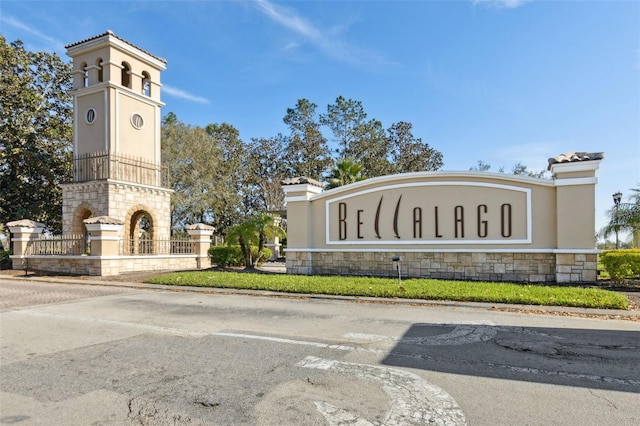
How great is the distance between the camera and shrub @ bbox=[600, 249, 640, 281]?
1155 centimetres

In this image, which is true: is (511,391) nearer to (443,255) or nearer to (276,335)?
(276,335)

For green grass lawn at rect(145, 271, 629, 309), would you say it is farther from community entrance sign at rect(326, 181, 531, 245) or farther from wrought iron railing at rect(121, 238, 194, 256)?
wrought iron railing at rect(121, 238, 194, 256)

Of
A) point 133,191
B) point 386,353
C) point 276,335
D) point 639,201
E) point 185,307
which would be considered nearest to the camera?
point 386,353

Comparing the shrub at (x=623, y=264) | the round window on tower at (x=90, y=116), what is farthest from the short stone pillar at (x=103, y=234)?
the shrub at (x=623, y=264)

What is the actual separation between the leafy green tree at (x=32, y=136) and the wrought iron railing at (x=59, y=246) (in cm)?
696

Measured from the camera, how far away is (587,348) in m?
5.85

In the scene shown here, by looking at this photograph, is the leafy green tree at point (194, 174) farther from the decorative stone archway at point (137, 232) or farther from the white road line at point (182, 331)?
the white road line at point (182, 331)

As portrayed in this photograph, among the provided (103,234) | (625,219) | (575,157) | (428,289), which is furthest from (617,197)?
(103,234)

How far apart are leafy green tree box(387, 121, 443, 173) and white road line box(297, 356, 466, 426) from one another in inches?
1317

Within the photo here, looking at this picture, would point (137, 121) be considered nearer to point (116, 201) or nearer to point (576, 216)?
point (116, 201)

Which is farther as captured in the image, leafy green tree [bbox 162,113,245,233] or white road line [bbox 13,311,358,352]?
leafy green tree [bbox 162,113,245,233]

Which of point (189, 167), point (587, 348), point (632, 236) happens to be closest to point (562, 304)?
point (587, 348)

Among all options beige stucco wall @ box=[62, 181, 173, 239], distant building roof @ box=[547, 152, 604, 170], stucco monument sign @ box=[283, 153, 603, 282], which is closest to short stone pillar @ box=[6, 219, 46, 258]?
beige stucco wall @ box=[62, 181, 173, 239]

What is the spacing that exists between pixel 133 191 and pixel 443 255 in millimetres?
14993
